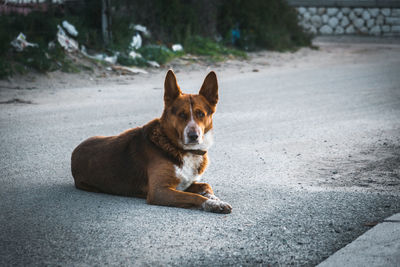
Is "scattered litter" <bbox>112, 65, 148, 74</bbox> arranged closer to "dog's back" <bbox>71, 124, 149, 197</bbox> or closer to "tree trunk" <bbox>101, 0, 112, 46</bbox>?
"tree trunk" <bbox>101, 0, 112, 46</bbox>

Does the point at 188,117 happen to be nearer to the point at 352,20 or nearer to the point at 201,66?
the point at 201,66

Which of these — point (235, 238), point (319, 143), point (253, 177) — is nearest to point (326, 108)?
point (319, 143)

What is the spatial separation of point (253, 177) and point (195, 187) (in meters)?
0.88

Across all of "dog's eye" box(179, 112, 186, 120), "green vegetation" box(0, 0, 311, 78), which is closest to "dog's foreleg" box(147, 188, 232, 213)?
"dog's eye" box(179, 112, 186, 120)

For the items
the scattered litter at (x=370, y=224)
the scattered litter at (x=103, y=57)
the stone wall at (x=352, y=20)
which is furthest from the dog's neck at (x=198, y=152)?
the stone wall at (x=352, y=20)

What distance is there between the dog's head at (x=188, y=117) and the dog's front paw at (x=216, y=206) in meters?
0.59

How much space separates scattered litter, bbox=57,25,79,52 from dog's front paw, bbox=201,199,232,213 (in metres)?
10.1

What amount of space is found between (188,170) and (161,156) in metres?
0.29

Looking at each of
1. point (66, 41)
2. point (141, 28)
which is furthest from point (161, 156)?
point (141, 28)

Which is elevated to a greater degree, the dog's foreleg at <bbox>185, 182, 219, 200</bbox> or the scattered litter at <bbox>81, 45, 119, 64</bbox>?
the scattered litter at <bbox>81, 45, 119, 64</bbox>

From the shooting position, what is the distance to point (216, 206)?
158 inches

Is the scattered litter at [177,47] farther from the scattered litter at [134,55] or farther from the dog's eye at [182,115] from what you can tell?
the dog's eye at [182,115]

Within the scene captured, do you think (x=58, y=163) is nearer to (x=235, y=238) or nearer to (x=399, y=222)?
(x=235, y=238)

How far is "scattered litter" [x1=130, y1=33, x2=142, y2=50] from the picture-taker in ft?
48.9
